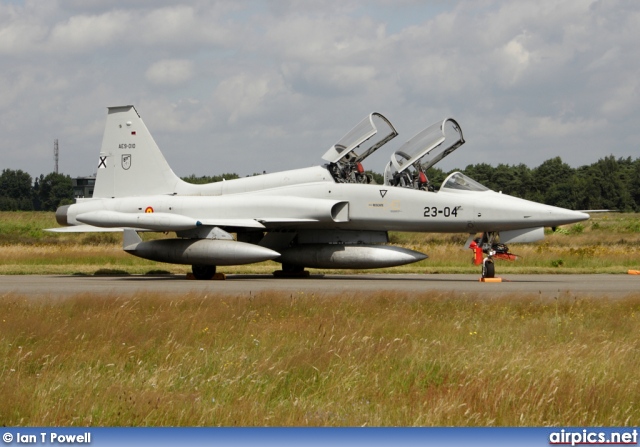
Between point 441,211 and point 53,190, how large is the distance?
108m

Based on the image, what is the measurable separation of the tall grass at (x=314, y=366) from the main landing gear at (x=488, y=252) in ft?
27.9

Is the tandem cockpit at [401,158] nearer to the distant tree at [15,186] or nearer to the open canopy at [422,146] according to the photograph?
the open canopy at [422,146]

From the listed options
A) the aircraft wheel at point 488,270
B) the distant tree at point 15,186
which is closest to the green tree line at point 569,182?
the aircraft wheel at point 488,270

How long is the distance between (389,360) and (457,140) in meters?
14.6

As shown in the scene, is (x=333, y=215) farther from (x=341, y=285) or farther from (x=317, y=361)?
(x=317, y=361)

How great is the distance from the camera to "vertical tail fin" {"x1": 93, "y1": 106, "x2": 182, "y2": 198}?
24.4 m

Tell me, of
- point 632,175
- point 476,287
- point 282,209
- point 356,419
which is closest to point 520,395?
point 356,419

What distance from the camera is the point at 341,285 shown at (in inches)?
758

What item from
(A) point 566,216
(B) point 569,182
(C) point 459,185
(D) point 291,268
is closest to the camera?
(A) point 566,216

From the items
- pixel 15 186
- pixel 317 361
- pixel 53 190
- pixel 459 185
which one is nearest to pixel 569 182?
pixel 459 185

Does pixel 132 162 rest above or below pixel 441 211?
above

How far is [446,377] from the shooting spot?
25.3 ft

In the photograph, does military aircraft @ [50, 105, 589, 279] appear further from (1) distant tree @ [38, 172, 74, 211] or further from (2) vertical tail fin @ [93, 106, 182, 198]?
(1) distant tree @ [38, 172, 74, 211]

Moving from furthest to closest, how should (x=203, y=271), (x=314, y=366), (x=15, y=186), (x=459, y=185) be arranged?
1. (x=15, y=186)
2. (x=203, y=271)
3. (x=459, y=185)
4. (x=314, y=366)
